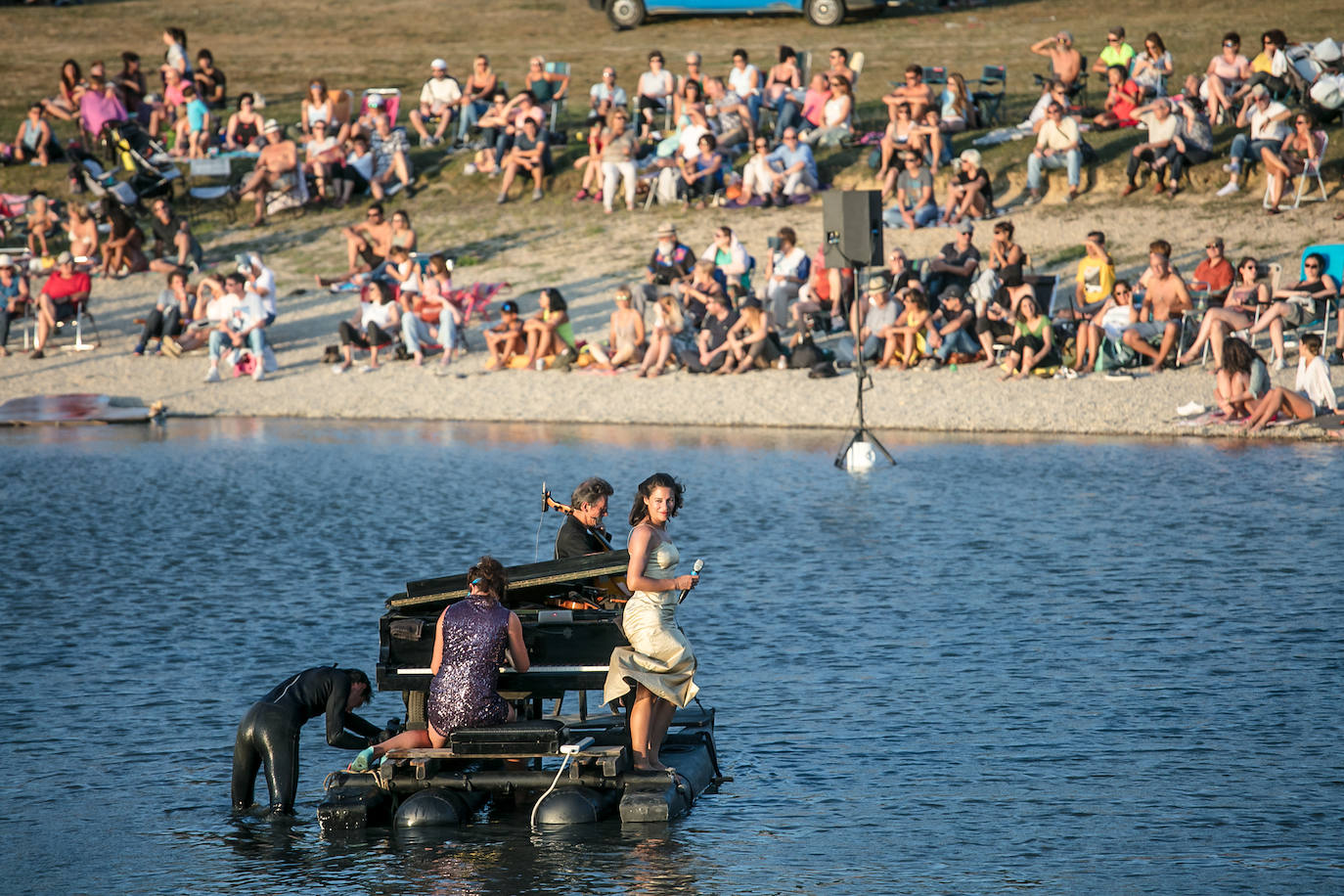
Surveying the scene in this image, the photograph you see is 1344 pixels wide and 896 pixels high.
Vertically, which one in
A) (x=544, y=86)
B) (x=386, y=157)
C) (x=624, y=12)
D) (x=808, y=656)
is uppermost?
(x=624, y=12)

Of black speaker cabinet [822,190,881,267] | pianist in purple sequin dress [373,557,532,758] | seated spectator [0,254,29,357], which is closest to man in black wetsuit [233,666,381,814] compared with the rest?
pianist in purple sequin dress [373,557,532,758]

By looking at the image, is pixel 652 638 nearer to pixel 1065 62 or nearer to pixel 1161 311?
pixel 1161 311

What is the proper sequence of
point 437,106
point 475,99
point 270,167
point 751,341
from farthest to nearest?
point 437,106, point 475,99, point 270,167, point 751,341

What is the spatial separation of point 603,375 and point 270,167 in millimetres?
9541

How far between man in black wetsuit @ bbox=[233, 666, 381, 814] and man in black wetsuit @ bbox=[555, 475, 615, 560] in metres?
1.21

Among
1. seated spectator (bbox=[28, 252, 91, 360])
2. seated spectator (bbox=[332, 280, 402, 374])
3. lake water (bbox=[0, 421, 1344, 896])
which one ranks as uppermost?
seated spectator (bbox=[28, 252, 91, 360])

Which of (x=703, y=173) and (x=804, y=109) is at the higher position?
(x=804, y=109)

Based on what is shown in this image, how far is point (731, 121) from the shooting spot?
1056 inches

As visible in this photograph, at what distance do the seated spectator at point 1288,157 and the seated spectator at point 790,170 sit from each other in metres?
6.57

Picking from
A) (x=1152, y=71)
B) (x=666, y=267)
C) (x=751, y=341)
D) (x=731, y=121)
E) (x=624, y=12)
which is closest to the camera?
(x=751, y=341)

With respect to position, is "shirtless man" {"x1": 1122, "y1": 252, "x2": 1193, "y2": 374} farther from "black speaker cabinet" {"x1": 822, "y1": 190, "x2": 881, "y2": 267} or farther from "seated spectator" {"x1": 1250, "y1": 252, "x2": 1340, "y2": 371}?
"black speaker cabinet" {"x1": 822, "y1": 190, "x2": 881, "y2": 267}

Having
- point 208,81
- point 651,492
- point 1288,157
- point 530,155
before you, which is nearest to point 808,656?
point 651,492

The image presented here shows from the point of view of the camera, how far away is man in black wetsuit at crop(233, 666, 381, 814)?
8125 millimetres

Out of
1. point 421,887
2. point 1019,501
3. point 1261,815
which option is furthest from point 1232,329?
point 421,887
